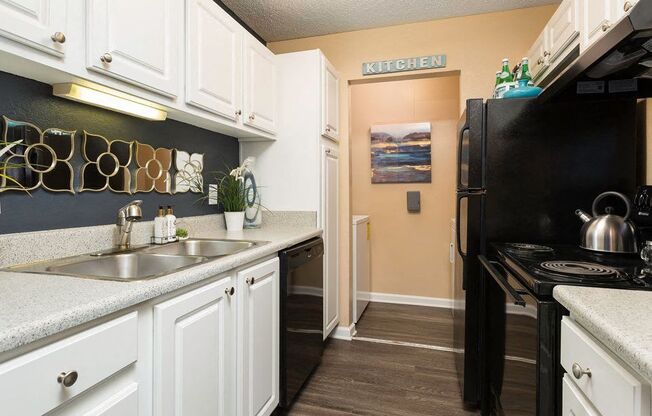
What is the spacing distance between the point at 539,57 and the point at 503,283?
1.65m

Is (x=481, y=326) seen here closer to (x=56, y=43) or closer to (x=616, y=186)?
(x=616, y=186)

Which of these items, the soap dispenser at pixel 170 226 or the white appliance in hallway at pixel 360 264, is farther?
the white appliance in hallway at pixel 360 264

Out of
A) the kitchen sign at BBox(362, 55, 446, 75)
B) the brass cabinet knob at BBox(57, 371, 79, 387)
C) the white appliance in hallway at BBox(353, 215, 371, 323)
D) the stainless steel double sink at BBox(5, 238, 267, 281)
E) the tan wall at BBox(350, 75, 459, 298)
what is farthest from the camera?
the tan wall at BBox(350, 75, 459, 298)

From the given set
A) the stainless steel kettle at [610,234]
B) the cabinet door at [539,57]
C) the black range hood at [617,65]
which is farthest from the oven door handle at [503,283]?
the cabinet door at [539,57]

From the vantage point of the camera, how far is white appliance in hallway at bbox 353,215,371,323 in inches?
117

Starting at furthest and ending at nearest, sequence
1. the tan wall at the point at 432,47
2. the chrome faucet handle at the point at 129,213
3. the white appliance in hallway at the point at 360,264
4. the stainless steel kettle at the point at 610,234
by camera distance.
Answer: the white appliance in hallway at the point at 360,264 → the tan wall at the point at 432,47 → the chrome faucet handle at the point at 129,213 → the stainless steel kettle at the point at 610,234

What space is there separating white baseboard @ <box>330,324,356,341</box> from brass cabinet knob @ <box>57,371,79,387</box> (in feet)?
7.48

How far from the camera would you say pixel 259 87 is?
7.21ft

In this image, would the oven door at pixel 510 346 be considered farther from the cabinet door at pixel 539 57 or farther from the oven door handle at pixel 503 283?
the cabinet door at pixel 539 57

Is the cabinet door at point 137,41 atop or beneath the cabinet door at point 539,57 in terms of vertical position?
beneath

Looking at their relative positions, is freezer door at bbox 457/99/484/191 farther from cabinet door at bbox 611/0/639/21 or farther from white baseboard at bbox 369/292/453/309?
white baseboard at bbox 369/292/453/309

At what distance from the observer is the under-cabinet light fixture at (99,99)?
125cm

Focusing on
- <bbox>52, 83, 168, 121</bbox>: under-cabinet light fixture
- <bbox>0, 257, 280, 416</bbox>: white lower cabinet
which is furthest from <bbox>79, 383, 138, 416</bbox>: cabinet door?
<bbox>52, 83, 168, 121</bbox>: under-cabinet light fixture

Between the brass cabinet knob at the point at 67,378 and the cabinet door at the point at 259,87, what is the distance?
157cm
